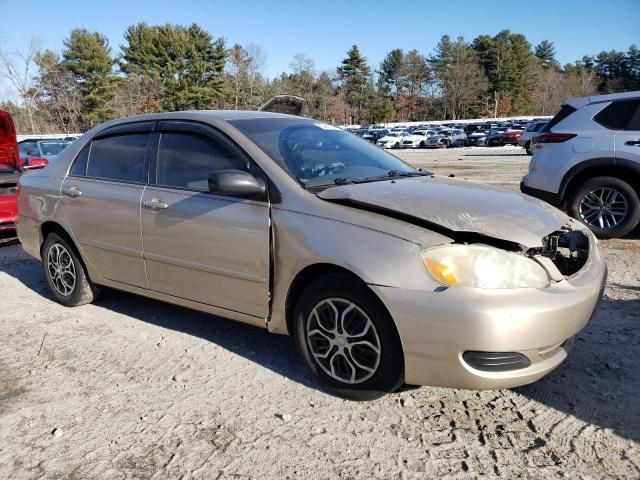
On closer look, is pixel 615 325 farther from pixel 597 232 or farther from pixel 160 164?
pixel 160 164

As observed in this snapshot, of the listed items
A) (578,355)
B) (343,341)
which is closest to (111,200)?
(343,341)

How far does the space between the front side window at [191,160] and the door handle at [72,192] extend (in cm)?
95

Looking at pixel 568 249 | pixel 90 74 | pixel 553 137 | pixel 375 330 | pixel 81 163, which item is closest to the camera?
pixel 375 330

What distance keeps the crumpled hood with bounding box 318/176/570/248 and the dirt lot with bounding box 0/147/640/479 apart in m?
0.90

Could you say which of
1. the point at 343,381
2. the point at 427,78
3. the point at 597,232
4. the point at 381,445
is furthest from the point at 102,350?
the point at 427,78

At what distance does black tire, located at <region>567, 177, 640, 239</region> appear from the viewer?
588 centimetres

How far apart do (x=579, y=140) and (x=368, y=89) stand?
83.1m

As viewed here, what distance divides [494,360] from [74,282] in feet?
11.7

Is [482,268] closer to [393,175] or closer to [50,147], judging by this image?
[393,175]

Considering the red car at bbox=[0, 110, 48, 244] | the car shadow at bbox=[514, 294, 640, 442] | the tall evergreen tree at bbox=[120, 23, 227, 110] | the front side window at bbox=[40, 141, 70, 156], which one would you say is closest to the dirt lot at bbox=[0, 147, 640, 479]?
the car shadow at bbox=[514, 294, 640, 442]

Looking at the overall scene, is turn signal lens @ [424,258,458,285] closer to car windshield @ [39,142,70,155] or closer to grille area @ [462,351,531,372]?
grille area @ [462,351,531,372]

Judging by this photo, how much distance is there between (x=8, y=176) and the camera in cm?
714

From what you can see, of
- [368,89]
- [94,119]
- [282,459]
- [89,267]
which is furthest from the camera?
[368,89]

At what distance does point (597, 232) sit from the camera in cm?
612
